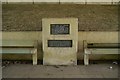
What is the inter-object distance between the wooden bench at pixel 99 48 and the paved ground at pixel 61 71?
0.45 metres

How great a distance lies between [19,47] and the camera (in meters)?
10.5

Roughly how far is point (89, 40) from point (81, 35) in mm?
351

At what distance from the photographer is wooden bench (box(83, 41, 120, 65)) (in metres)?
10.1

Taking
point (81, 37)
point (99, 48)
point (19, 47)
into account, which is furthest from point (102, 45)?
point (19, 47)

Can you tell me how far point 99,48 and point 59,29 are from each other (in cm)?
158

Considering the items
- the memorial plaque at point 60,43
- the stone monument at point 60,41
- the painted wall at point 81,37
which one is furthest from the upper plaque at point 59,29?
the painted wall at point 81,37

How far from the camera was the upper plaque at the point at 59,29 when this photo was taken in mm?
10133

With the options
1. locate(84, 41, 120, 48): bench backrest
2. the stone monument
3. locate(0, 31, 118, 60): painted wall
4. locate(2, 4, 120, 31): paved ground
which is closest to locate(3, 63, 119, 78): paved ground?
the stone monument

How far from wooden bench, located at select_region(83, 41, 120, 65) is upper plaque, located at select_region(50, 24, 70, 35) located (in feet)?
2.87

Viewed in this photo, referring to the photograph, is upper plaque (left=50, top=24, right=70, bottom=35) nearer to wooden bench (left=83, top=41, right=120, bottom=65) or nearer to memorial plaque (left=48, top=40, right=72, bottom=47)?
memorial plaque (left=48, top=40, right=72, bottom=47)

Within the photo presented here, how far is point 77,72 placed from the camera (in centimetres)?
916

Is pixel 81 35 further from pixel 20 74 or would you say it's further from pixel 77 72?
pixel 20 74

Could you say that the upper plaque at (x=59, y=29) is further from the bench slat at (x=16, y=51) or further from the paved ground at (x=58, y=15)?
the bench slat at (x=16, y=51)

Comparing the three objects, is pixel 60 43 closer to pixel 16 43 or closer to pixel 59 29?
pixel 59 29
